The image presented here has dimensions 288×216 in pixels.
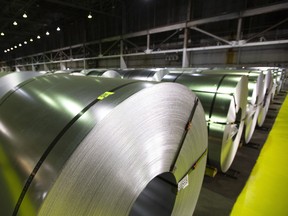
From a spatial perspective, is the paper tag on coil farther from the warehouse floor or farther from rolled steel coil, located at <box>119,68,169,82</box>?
rolled steel coil, located at <box>119,68,169,82</box>

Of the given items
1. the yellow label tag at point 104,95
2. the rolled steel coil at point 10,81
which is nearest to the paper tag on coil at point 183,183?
the yellow label tag at point 104,95

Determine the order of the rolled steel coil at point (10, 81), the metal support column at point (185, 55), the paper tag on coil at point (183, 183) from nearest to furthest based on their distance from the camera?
the paper tag on coil at point (183, 183) → the rolled steel coil at point (10, 81) → the metal support column at point (185, 55)

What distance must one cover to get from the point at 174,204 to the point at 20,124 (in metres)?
0.95

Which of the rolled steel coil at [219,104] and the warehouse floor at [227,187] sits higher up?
the rolled steel coil at [219,104]

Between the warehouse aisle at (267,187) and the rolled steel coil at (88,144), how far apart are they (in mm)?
1319

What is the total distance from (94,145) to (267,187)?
7.65 feet

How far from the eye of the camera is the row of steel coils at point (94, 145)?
0.55 meters

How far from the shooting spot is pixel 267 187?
2105 mm

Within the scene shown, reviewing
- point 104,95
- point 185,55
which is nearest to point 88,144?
point 104,95

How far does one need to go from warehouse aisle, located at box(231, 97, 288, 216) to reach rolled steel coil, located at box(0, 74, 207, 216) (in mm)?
1319

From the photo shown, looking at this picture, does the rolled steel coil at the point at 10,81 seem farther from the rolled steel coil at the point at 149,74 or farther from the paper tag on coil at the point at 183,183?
the rolled steel coil at the point at 149,74

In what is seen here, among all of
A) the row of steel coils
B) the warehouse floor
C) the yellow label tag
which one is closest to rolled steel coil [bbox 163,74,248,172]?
the warehouse floor

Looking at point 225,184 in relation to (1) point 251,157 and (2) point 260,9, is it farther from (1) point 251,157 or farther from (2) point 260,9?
(2) point 260,9

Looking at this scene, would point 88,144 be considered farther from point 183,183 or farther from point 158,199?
point 158,199
